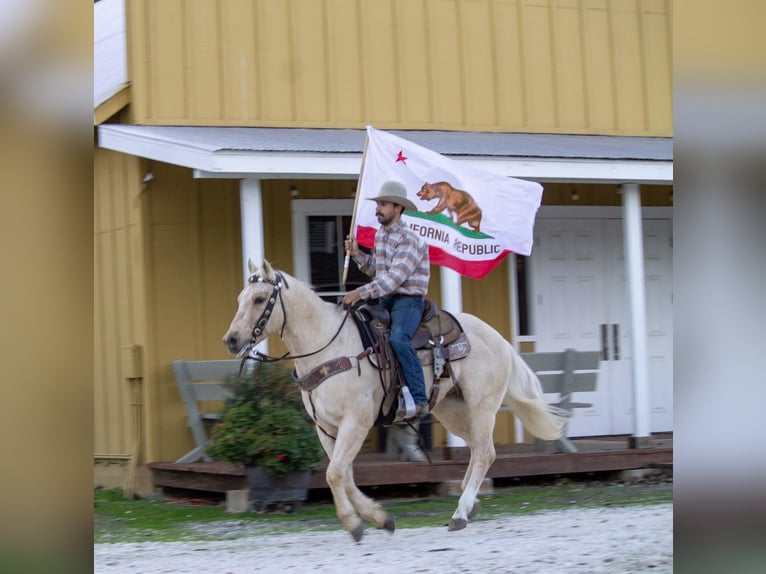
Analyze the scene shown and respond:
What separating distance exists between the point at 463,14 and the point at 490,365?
5.50m

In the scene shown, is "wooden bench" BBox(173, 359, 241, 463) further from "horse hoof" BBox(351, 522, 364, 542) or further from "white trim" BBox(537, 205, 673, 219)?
"white trim" BBox(537, 205, 673, 219)

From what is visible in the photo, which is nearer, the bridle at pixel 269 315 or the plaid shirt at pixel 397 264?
the bridle at pixel 269 315

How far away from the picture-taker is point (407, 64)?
11938 millimetres

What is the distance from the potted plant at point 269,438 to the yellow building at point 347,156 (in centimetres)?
148

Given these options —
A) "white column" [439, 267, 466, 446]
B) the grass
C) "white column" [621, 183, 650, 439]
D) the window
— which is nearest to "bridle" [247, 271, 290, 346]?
the grass

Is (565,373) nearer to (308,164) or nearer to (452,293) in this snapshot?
(452,293)

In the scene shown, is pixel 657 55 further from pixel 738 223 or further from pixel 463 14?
pixel 738 223

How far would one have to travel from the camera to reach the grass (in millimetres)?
8727

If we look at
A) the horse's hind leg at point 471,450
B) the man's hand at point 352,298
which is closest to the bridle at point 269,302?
the man's hand at point 352,298

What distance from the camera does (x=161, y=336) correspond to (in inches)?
424

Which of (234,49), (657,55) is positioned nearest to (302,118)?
(234,49)

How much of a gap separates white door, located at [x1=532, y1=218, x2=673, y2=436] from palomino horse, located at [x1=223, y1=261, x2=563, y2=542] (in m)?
4.14

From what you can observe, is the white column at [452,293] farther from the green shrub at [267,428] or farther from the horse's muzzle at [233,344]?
the horse's muzzle at [233,344]

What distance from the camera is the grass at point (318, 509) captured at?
8.73 m
